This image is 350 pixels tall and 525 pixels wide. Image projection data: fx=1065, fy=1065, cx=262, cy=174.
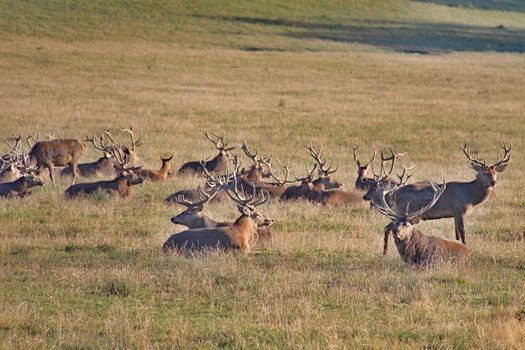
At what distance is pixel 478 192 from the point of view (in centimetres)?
1464

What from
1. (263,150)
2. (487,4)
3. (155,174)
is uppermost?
(155,174)

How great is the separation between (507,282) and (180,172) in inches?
419

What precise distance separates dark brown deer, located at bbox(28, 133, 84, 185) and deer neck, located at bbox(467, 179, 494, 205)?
28.7 ft

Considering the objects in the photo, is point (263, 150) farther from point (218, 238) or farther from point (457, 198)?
point (218, 238)

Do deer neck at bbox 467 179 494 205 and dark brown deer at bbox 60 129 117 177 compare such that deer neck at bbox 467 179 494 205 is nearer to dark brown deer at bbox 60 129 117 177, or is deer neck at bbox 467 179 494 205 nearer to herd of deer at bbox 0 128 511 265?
herd of deer at bbox 0 128 511 265

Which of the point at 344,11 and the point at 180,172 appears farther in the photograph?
the point at 344,11

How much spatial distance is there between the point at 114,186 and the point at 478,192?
633 cm

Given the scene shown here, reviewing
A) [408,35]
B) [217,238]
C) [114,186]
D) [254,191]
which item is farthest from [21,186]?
[408,35]

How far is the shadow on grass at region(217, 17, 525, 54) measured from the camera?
224ft

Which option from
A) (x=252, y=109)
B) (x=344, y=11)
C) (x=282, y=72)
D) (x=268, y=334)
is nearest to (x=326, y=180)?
(x=268, y=334)

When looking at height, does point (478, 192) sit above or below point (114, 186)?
above

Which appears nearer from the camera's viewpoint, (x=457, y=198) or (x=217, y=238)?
(x=217, y=238)

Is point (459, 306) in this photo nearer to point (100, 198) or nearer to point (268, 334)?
point (268, 334)

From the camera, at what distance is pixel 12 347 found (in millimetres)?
7859
